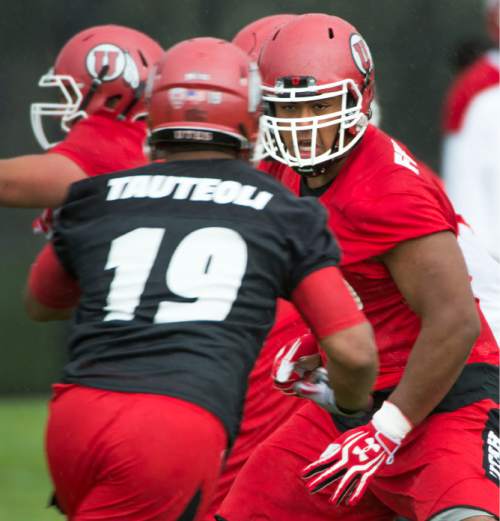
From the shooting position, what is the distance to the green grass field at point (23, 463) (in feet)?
21.2

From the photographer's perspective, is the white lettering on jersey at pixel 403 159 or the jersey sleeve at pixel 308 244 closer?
the jersey sleeve at pixel 308 244

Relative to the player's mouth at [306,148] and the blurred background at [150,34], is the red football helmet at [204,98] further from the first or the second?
the blurred background at [150,34]

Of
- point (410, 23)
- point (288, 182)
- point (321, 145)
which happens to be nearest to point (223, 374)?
point (321, 145)

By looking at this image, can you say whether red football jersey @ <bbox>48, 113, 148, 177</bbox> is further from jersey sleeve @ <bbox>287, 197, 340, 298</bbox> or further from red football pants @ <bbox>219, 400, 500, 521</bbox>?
jersey sleeve @ <bbox>287, 197, 340, 298</bbox>

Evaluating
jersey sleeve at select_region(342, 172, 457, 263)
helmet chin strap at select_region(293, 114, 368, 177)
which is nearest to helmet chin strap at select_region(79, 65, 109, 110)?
helmet chin strap at select_region(293, 114, 368, 177)

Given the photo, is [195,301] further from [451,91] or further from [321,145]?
[451,91]

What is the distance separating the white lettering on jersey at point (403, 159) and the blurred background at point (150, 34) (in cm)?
427

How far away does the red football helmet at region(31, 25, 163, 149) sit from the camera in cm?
532

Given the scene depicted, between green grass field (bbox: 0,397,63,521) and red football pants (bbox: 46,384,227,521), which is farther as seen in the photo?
green grass field (bbox: 0,397,63,521)

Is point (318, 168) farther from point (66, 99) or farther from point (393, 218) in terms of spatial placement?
point (66, 99)

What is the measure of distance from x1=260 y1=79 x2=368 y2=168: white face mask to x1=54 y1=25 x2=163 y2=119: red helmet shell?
1.35 metres

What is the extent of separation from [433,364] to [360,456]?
326 mm

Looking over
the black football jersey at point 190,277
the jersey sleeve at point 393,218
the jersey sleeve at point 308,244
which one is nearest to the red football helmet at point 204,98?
the black football jersey at point 190,277

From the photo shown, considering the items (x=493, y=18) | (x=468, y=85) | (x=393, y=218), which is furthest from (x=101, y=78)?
(x=468, y=85)
